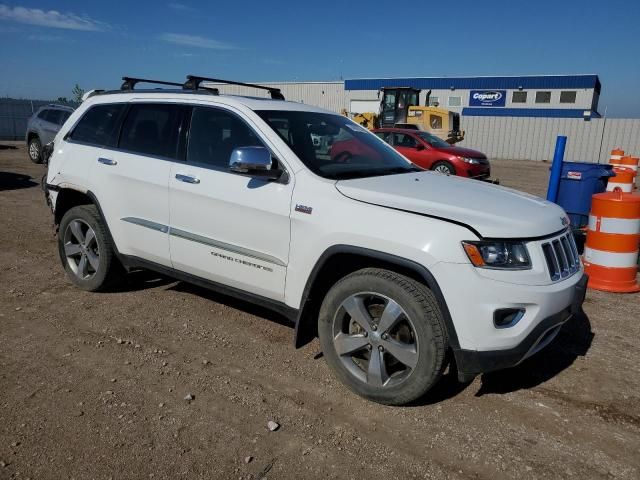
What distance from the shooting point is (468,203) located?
3.08 metres

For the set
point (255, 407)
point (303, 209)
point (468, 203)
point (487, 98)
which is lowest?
point (255, 407)

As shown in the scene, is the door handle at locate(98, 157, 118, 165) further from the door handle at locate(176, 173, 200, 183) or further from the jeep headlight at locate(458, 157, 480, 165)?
the jeep headlight at locate(458, 157, 480, 165)

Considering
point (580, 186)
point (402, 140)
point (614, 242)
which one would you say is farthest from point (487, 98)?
point (614, 242)

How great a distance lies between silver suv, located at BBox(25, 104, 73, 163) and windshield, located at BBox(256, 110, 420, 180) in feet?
42.6

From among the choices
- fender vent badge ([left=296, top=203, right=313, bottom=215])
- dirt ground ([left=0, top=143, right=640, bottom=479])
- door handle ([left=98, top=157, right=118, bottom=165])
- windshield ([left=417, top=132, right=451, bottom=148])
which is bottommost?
dirt ground ([left=0, top=143, right=640, bottom=479])

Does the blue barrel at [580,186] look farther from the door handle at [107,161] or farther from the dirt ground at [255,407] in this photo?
the door handle at [107,161]

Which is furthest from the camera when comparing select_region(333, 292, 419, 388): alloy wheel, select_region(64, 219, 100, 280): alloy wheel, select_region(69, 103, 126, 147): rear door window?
select_region(64, 219, 100, 280): alloy wheel

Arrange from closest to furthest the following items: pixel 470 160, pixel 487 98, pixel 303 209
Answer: pixel 303 209
pixel 470 160
pixel 487 98

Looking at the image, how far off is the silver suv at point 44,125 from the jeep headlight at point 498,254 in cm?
1481

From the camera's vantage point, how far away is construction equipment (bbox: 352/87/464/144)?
2423cm

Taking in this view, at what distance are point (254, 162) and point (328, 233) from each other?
2.26ft

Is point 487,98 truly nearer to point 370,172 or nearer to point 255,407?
point 370,172

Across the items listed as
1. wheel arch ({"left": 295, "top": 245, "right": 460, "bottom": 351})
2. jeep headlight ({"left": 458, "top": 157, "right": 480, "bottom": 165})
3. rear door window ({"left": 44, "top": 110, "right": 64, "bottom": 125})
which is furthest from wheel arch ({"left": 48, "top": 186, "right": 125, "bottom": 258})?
rear door window ({"left": 44, "top": 110, "right": 64, "bottom": 125})

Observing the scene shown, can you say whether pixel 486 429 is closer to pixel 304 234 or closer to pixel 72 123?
pixel 304 234
